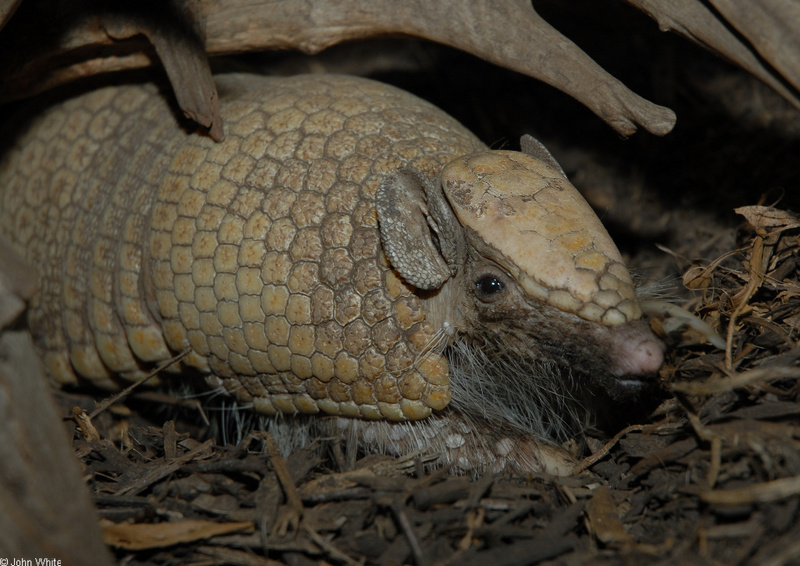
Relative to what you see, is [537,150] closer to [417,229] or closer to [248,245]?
[417,229]

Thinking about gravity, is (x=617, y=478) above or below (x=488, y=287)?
below

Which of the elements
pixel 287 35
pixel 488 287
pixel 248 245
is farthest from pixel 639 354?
pixel 287 35

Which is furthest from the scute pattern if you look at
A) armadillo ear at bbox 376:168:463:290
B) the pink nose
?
the pink nose

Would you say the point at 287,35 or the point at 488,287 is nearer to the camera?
the point at 488,287

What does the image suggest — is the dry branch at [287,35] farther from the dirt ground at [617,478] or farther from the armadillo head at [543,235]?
the dirt ground at [617,478]

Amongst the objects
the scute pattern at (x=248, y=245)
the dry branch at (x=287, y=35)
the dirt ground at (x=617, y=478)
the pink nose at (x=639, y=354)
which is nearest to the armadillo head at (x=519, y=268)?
the pink nose at (x=639, y=354)
